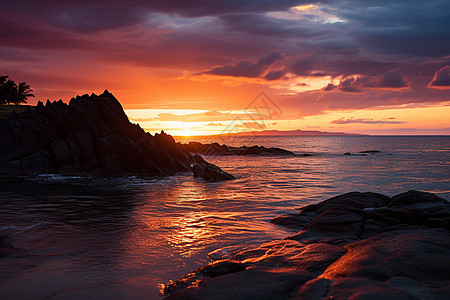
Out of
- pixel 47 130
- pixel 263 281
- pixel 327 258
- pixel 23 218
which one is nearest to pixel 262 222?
pixel 327 258

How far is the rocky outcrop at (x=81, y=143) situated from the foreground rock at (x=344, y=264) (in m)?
28.3

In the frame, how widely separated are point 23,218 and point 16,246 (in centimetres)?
550

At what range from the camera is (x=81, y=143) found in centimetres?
3625

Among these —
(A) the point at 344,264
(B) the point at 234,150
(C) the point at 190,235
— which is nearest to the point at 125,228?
(C) the point at 190,235

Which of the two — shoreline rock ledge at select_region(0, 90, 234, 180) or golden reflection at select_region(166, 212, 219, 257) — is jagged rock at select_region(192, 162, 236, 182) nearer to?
shoreline rock ledge at select_region(0, 90, 234, 180)

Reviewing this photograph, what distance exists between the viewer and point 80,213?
1709cm

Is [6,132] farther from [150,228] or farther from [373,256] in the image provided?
[373,256]

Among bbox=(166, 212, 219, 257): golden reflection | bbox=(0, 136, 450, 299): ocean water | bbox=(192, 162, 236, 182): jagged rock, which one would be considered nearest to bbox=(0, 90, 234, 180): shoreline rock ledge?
bbox=(192, 162, 236, 182): jagged rock

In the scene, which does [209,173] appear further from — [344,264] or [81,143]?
[344,264]

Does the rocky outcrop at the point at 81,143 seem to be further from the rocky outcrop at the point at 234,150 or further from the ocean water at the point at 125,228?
the rocky outcrop at the point at 234,150

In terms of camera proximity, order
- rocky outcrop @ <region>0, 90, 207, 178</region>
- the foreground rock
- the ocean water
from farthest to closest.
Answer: rocky outcrop @ <region>0, 90, 207, 178</region>
the ocean water
the foreground rock

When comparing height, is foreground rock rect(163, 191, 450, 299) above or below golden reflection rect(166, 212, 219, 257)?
above

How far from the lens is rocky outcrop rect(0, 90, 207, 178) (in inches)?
1344

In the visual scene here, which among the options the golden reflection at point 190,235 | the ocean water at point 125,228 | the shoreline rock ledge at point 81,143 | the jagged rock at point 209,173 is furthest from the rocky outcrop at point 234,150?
the golden reflection at point 190,235
